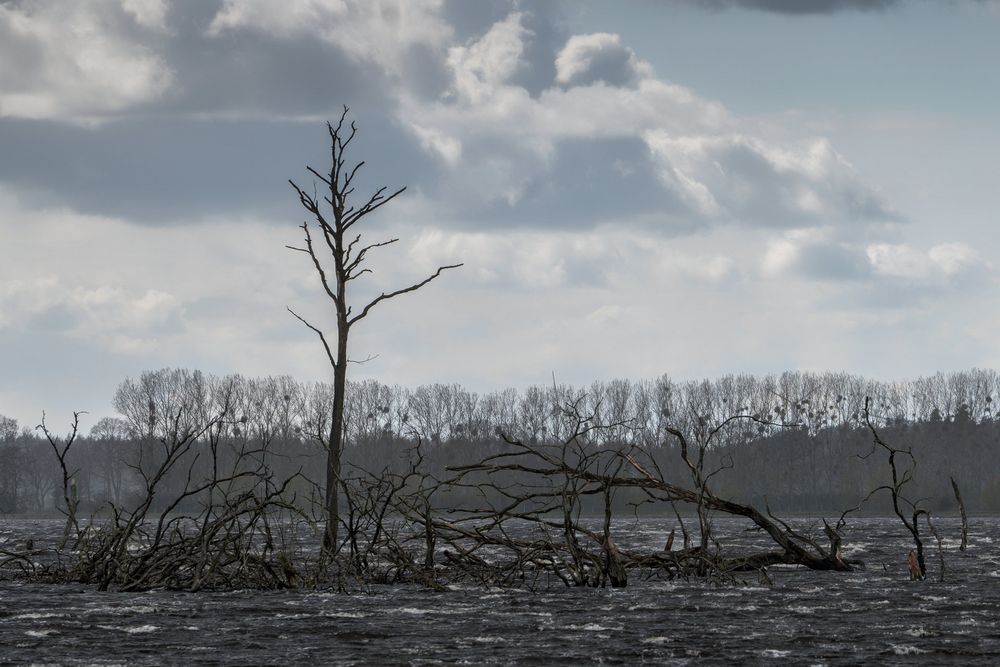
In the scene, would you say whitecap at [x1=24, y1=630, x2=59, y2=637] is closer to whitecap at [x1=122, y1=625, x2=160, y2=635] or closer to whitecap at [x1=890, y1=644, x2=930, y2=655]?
whitecap at [x1=122, y1=625, x2=160, y2=635]

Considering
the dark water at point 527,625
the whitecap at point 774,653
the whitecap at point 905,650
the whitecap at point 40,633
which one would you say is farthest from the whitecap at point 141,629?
the whitecap at point 905,650

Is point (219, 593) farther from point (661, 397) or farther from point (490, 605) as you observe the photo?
point (661, 397)

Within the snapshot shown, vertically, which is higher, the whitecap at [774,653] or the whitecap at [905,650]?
the whitecap at [905,650]

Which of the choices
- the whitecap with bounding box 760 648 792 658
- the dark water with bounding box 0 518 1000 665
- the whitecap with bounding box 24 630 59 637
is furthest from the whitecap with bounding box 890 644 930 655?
the whitecap with bounding box 24 630 59 637

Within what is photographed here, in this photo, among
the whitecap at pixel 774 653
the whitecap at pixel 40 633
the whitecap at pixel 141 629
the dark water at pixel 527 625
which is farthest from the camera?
the whitecap at pixel 141 629

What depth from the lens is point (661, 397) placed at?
361 feet

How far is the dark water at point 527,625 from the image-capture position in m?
12.8

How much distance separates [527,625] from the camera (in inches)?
602

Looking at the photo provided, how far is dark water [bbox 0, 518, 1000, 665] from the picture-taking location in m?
12.8

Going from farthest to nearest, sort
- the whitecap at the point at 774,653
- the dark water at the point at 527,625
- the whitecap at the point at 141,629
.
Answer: the whitecap at the point at 141,629
the dark water at the point at 527,625
the whitecap at the point at 774,653

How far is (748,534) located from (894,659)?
29.4 m

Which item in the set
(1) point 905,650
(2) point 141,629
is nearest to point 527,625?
(1) point 905,650

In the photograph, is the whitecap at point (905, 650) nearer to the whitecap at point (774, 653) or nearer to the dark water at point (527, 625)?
the dark water at point (527, 625)

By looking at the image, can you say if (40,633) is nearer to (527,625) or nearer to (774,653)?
(527,625)
